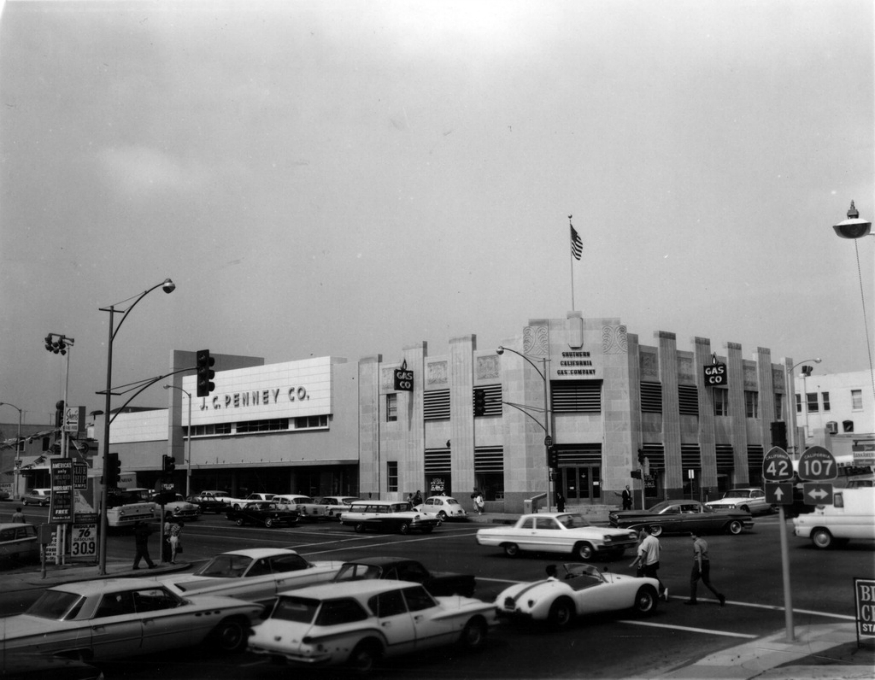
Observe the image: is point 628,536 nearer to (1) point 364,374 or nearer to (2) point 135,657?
(2) point 135,657

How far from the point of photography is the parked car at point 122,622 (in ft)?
37.4

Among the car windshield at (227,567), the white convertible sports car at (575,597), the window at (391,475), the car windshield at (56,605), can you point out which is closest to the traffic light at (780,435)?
the white convertible sports car at (575,597)

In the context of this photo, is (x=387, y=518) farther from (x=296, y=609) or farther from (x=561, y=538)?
(x=296, y=609)

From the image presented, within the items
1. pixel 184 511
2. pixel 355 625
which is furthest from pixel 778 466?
pixel 184 511

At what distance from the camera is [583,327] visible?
52.1 metres

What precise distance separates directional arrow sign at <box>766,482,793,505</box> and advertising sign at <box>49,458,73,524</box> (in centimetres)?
2251

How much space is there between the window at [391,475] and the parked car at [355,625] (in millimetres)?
47161

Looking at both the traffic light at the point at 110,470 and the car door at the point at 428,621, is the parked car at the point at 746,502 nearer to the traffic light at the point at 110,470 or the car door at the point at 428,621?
the traffic light at the point at 110,470

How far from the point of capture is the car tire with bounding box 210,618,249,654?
12906mm

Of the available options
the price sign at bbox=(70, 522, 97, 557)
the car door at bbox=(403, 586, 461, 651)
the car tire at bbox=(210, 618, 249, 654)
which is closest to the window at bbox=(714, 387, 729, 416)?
the price sign at bbox=(70, 522, 97, 557)

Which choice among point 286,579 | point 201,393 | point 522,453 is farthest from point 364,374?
point 286,579

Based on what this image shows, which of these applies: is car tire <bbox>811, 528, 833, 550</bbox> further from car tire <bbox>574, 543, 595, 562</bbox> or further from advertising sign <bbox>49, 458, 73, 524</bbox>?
advertising sign <bbox>49, 458, 73, 524</bbox>

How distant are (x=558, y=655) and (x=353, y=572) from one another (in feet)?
12.8

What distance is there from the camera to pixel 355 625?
11.0 metres
